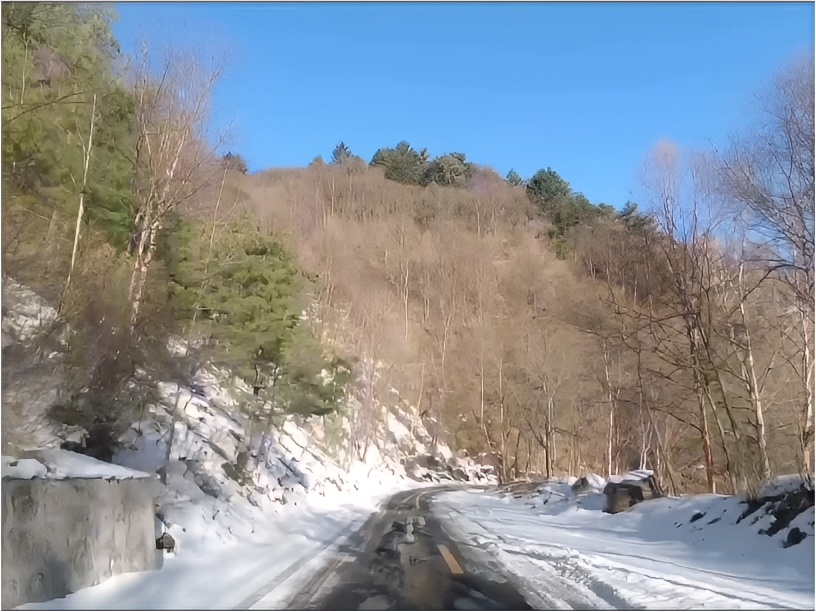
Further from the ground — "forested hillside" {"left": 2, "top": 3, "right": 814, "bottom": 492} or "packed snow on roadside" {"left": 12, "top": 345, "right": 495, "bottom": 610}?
"forested hillside" {"left": 2, "top": 3, "right": 814, "bottom": 492}

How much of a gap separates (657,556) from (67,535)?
358 inches

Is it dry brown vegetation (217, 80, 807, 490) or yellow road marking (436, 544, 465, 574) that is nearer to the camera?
yellow road marking (436, 544, 465, 574)

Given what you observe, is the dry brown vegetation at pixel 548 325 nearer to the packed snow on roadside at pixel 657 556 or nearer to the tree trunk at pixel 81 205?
the packed snow on roadside at pixel 657 556

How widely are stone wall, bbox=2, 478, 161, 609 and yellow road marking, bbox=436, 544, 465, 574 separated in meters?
4.39

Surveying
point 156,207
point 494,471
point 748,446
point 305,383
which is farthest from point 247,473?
point 494,471

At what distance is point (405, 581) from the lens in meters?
8.86

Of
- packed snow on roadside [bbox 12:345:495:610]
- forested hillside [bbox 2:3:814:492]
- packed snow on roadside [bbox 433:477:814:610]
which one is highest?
forested hillside [bbox 2:3:814:492]

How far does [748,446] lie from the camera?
1533 centimetres

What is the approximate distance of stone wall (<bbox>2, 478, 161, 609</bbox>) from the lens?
255 inches

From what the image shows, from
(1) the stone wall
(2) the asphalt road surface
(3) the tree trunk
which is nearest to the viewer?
(1) the stone wall

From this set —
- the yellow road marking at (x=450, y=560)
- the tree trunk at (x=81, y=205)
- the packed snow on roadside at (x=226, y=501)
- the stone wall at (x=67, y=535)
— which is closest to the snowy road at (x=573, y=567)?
the yellow road marking at (x=450, y=560)

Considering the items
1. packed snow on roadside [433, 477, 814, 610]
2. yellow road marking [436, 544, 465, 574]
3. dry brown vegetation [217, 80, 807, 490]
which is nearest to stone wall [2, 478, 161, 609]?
yellow road marking [436, 544, 465, 574]

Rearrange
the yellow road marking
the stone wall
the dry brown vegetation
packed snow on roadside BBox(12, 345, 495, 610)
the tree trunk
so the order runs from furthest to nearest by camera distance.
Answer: the dry brown vegetation
the yellow road marking
the tree trunk
packed snow on roadside BBox(12, 345, 495, 610)
the stone wall

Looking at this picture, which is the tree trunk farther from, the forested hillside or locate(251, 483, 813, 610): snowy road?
locate(251, 483, 813, 610): snowy road
